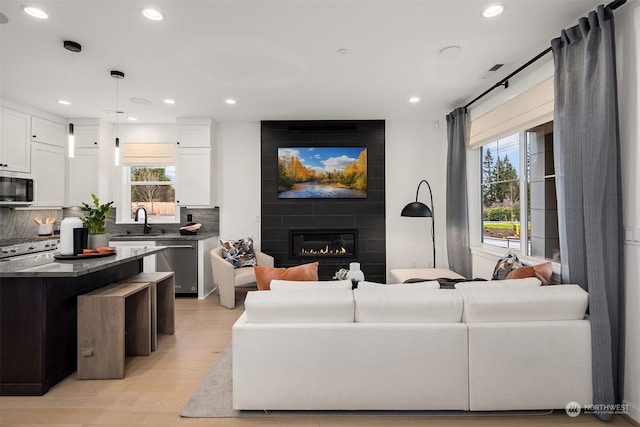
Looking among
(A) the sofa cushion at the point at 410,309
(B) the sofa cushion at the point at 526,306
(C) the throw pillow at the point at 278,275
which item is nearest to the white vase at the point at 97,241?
(C) the throw pillow at the point at 278,275

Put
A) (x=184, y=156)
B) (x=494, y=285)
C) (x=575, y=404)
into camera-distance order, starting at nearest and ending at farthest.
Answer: (x=575, y=404)
(x=494, y=285)
(x=184, y=156)

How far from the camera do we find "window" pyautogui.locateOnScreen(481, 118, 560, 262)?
11.2ft

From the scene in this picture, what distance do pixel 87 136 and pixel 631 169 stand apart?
633 centimetres

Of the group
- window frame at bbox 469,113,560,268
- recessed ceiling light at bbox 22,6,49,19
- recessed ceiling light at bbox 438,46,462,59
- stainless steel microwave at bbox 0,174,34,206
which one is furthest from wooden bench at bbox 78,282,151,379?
window frame at bbox 469,113,560,268

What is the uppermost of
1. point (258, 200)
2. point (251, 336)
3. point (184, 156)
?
point (184, 156)

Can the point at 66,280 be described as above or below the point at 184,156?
below

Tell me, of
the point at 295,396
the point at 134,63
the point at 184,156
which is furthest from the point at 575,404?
the point at 184,156

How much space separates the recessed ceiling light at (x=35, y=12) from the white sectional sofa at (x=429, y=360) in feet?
8.47

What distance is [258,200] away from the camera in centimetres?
555

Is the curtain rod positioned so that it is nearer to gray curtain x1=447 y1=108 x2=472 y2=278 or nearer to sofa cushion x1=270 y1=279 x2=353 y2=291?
gray curtain x1=447 y1=108 x2=472 y2=278

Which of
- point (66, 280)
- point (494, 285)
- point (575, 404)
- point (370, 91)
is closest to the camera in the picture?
point (575, 404)

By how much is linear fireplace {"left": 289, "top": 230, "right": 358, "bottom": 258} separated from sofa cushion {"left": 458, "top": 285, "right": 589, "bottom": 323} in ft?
11.2

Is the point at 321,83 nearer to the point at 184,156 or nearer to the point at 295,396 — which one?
the point at 184,156

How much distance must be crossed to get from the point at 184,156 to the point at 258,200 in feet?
4.26
